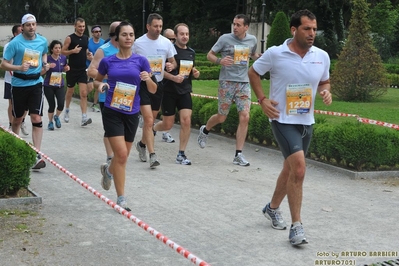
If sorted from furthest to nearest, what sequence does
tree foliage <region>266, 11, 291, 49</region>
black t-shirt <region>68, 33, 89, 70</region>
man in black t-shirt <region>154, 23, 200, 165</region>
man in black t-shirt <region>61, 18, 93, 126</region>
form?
tree foliage <region>266, 11, 291, 49</region>
black t-shirt <region>68, 33, 89, 70</region>
man in black t-shirt <region>61, 18, 93, 126</region>
man in black t-shirt <region>154, 23, 200, 165</region>

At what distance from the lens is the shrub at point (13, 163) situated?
792 centimetres

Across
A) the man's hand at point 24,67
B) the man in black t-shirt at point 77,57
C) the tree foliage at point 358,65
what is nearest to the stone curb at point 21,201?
the man's hand at point 24,67

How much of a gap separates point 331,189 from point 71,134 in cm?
636

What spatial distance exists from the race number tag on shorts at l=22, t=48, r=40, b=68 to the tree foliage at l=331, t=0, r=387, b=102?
10.7 m

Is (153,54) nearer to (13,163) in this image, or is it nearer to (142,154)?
(142,154)

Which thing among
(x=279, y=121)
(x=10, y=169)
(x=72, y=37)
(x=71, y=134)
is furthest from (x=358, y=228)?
(x=72, y=37)

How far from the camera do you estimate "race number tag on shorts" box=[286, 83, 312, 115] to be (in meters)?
6.86

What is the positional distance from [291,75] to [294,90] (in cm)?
13

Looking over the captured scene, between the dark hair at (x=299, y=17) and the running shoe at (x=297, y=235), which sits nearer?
the running shoe at (x=297, y=235)

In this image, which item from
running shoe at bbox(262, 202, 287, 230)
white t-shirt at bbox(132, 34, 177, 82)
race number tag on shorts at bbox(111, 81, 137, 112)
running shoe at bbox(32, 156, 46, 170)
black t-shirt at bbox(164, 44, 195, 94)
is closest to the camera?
running shoe at bbox(262, 202, 287, 230)

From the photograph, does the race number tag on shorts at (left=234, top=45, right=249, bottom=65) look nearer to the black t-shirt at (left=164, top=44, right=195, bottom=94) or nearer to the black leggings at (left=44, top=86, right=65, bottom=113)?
the black t-shirt at (left=164, top=44, right=195, bottom=94)

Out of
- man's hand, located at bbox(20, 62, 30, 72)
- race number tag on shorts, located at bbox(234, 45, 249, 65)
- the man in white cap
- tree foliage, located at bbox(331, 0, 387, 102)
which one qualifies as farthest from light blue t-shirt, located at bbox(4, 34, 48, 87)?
tree foliage, located at bbox(331, 0, 387, 102)

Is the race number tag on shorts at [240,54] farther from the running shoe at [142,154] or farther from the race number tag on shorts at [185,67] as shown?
the running shoe at [142,154]

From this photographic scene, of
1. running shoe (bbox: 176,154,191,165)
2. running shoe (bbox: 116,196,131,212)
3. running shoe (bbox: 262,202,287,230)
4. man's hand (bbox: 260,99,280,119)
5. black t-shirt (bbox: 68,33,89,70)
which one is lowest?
running shoe (bbox: 176,154,191,165)
